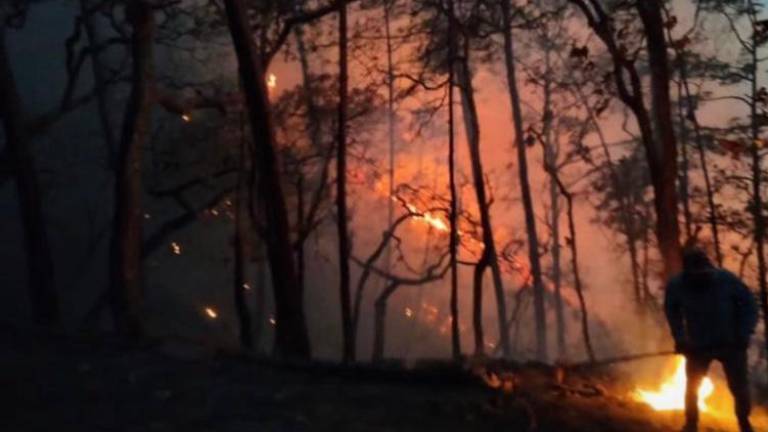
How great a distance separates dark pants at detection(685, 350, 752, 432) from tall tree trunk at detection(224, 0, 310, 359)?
6010 millimetres

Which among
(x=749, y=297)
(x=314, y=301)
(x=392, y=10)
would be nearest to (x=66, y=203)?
(x=314, y=301)

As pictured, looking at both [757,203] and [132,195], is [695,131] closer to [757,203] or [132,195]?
[757,203]

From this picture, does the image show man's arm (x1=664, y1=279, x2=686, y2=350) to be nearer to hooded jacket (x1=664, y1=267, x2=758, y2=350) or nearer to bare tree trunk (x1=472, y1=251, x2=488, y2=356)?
hooded jacket (x1=664, y1=267, x2=758, y2=350)

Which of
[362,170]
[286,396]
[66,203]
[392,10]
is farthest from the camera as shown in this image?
[66,203]

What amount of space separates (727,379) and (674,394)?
210 cm

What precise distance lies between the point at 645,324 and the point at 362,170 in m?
10.2

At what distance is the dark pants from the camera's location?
28.8ft

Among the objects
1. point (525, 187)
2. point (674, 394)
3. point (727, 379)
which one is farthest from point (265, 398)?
point (525, 187)

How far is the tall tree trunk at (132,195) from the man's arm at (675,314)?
7.74 meters

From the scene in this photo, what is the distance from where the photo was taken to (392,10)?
851 inches

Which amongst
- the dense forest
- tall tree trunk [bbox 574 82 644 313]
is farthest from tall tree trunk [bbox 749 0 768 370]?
tall tree trunk [bbox 574 82 644 313]

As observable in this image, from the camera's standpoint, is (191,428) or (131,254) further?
(131,254)

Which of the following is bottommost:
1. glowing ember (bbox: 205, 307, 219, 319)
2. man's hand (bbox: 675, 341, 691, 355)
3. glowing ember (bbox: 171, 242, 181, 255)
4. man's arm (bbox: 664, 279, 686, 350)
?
man's hand (bbox: 675, 341, 691, 355)

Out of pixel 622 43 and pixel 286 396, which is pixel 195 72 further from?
pixel 286 396
